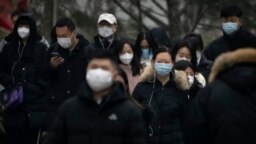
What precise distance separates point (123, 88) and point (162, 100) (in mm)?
2334

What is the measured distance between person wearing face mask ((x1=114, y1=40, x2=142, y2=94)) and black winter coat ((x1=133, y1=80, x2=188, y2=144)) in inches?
35.5

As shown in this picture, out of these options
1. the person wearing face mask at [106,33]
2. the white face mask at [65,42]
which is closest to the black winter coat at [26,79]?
the white face mask at [65,42]

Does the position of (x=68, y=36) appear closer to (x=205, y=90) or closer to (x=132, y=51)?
(x=132, y=51)

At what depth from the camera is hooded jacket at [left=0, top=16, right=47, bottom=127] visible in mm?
12172

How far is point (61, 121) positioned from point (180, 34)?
15.3m

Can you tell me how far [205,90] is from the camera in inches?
315

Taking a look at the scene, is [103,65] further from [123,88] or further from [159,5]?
[159,5]

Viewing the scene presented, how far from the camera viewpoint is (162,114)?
1095 cm

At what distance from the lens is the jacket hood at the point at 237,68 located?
25.9ft

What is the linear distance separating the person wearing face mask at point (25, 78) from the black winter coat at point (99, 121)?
3.56m

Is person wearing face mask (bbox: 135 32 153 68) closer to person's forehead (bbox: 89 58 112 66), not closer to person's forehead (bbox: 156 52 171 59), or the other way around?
person's forehead (bbox: 156 52 171 59)

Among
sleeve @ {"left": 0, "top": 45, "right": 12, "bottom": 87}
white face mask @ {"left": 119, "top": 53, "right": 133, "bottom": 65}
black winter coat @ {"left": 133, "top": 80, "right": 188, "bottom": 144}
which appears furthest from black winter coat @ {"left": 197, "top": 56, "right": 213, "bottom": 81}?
sleeve @ {"left": 0, "top": 45, "right": 12, "bottom": 87}

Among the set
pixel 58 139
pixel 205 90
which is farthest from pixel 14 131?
pixel 205 90

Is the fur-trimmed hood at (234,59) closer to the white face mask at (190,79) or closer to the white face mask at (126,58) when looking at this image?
the white face mask at (190,79)
